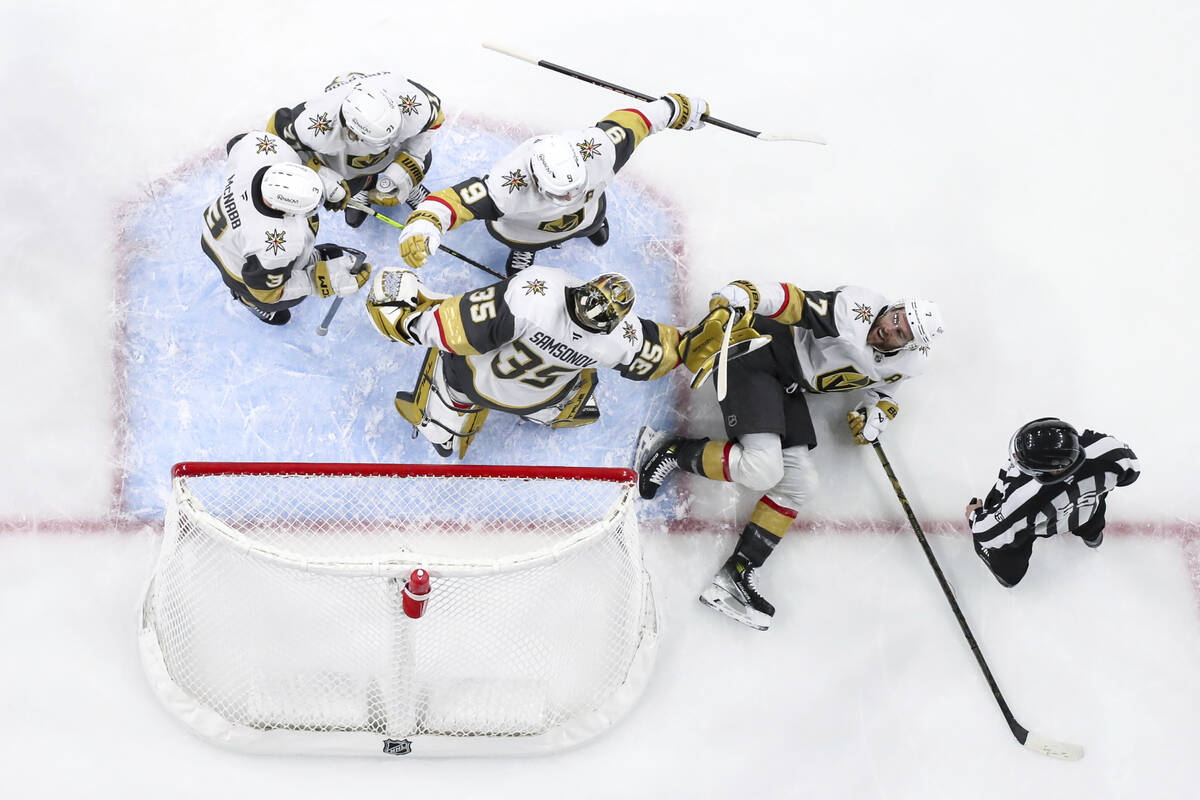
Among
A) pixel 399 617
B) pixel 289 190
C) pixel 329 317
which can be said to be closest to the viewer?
pixel 289 190

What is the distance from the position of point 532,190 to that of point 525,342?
599 mm

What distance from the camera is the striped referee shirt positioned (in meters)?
3.58

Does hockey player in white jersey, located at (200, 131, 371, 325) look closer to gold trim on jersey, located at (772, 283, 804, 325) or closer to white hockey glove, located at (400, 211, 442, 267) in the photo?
white hockey glove, located at (400, 211, 442, 267)

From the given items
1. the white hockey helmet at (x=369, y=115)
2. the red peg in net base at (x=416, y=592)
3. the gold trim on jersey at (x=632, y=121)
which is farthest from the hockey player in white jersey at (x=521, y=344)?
the red peg in net base at (x=416, y=592)

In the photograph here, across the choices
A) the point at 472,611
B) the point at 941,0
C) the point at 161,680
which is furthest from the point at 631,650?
the point at 941,0

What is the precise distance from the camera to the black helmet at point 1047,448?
333 centimetres

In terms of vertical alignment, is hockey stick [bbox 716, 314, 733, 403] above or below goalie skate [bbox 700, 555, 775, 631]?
above

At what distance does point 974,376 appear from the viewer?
4266 mm

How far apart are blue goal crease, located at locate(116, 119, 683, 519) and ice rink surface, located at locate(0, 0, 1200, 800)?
0.04 feet

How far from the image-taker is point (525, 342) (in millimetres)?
3207

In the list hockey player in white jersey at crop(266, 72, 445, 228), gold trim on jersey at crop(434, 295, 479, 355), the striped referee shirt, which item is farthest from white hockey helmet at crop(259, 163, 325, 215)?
the striped referee shirt

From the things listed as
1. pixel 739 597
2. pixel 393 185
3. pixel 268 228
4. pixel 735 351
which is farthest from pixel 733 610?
pixel 268 228

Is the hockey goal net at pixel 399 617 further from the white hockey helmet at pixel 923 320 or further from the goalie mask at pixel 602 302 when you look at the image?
the white hockey helmet at pixel 923 320

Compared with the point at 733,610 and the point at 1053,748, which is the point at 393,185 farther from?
the point at 1053,748
